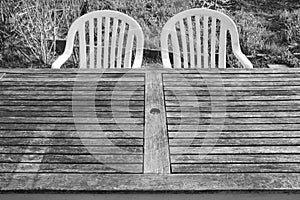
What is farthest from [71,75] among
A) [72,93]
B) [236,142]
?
[236,142]

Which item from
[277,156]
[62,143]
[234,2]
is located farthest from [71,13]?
[277,156]

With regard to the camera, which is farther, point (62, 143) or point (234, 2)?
point (234, 2)

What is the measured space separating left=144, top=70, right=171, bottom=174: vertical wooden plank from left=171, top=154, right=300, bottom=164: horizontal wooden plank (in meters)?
0.05

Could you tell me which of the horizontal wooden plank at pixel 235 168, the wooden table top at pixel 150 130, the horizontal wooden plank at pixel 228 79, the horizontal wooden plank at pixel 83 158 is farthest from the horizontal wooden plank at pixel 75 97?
the horizontal wooden plank at pixel 235 168

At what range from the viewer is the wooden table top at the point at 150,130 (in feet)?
4.08

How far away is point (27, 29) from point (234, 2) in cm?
221

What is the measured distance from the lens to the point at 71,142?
56.3 inches

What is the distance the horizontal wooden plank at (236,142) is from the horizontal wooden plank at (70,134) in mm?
146

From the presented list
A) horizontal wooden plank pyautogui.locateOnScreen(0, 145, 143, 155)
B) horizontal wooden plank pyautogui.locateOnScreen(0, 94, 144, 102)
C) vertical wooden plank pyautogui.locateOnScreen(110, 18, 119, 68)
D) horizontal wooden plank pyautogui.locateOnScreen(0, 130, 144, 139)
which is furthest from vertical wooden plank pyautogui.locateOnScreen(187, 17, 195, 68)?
horizontal wooden plank pyautogui.locateOnScreen(0, 145, 143, 155)

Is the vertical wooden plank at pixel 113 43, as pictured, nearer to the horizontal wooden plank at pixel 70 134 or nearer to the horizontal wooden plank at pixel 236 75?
the horizontal wooden plank at pixel 236 75

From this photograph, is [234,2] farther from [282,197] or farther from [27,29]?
[282,197]

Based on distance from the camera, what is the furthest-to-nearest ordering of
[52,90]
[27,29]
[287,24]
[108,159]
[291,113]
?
1. [287,24]
2. [27,29]
3. [52,90]
4. [291,113]
5. [108,159]

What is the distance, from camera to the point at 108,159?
1337mm

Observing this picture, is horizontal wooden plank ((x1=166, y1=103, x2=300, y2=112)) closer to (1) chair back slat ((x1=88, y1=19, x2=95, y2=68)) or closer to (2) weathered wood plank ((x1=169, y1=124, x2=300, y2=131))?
(2) weathered wood plank ((x1=169, y1=124, x2=300, y2=131))
